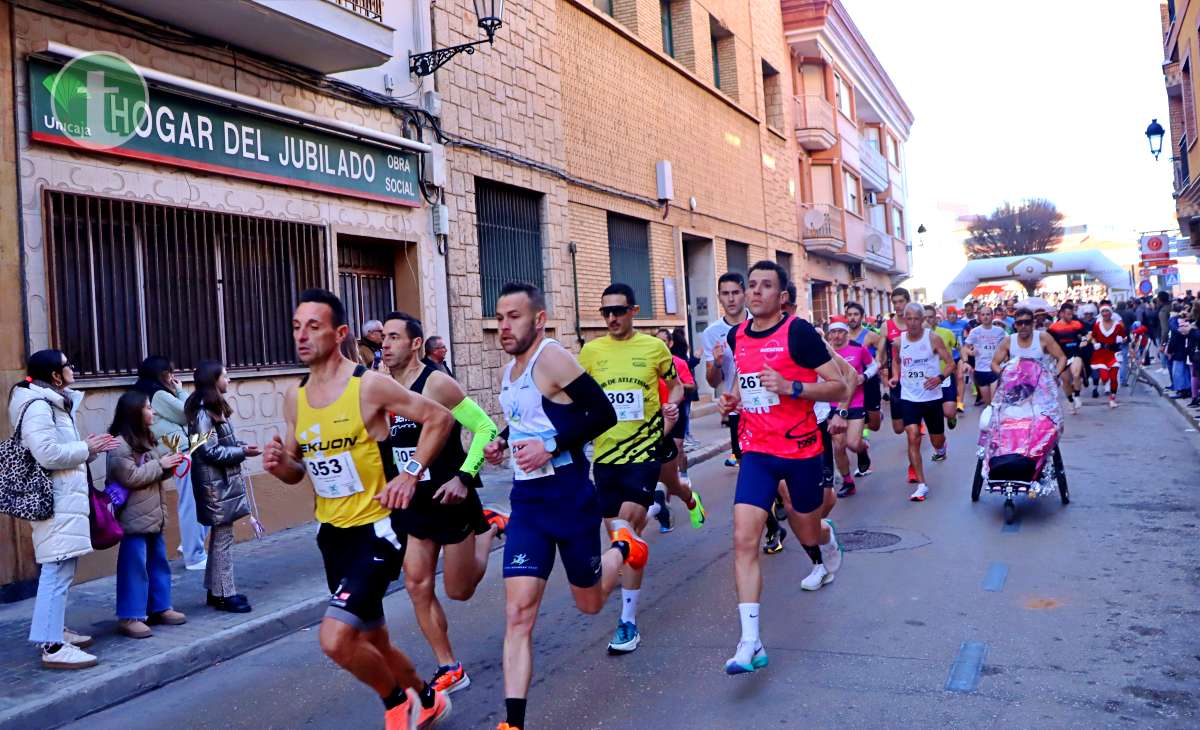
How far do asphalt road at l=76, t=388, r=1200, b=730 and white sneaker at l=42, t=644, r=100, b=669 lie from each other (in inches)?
16.8

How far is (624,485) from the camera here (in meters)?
6.00

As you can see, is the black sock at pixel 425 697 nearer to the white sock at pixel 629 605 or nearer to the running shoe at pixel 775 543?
the white sock at pixel 629 605

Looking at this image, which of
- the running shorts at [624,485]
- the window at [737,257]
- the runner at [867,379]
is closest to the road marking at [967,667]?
the running shorts at [624,485]

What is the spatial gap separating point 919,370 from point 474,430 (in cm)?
695

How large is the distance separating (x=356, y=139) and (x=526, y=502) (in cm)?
809

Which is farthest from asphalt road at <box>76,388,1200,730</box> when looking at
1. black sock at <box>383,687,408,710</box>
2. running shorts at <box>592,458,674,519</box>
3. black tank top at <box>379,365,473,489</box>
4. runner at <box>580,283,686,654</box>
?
black tank top at <box>379,365,473,489</box>

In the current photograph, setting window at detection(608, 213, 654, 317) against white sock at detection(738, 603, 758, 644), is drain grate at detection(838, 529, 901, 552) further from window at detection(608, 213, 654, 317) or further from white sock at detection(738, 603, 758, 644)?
window at detection(608, 213, 654, 317)

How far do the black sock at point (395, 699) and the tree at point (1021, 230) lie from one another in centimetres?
7355

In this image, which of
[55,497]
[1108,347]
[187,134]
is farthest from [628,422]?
[1108,347]

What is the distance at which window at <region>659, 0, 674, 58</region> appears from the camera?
868 inches

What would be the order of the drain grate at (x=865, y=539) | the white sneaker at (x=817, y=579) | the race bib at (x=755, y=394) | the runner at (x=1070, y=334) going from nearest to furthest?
the race bib at (x=755, y=394), the white sneaker at (x=817, y=579), the drain grate at (x=865, y=539), the runner at (x=1070, y=334)

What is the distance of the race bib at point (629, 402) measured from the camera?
20.4ft

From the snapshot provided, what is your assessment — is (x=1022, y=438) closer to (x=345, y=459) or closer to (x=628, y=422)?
(x=628, y=422)

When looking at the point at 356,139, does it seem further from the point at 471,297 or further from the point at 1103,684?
the point at 1103,684
